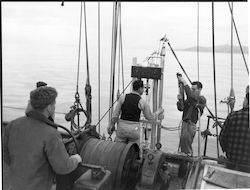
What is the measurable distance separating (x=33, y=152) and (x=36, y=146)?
0.04 m

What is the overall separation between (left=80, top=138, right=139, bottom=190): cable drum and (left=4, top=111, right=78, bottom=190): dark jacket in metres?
0.80

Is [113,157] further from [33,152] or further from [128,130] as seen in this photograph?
[33,152]

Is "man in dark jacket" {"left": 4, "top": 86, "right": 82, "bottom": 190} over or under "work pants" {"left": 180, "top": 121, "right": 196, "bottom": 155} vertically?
over

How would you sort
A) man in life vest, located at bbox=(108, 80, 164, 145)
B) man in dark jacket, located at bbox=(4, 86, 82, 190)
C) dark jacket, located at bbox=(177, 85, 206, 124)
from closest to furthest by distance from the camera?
man in dark jacket, located at bbox=(4, 86, 82, 190), man in life vest, located at bbox=(108, 80, 164, 145), dark jacket, located at bbox=(177, 85, 206, 124)

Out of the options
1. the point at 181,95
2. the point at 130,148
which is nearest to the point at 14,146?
the point at 130,148

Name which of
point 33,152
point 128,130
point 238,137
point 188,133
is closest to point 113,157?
point 128,130

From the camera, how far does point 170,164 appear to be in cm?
343

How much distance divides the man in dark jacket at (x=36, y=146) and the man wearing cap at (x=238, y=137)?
146 centimetres

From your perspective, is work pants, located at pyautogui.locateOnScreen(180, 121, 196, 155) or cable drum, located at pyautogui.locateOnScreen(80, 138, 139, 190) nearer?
cable drum, located at pyautogui.locateOnScreen(80, 138, 139, 190)

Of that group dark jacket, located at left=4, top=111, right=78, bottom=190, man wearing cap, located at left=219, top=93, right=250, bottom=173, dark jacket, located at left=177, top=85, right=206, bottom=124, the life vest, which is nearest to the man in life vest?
the life vest

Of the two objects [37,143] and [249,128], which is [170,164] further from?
[37,143]

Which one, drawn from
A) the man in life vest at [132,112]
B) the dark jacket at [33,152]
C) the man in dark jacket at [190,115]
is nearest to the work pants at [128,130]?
the man in life vest at [132,112]

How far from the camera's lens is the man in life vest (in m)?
3.24

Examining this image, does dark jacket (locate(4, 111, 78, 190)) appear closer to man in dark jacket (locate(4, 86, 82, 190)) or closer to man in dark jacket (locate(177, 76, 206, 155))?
man in dark jacket (locate(4, 86, 82, 190))
